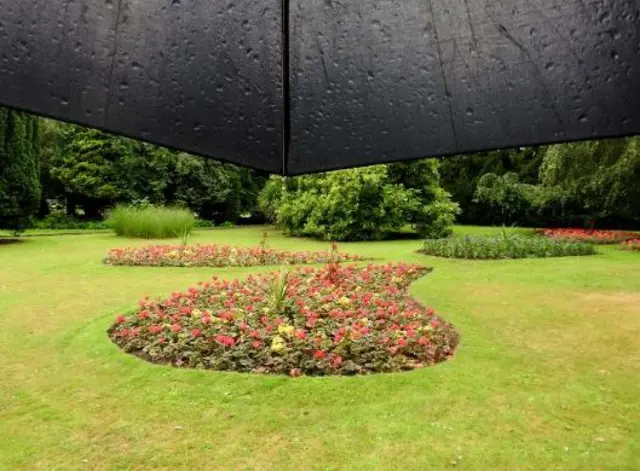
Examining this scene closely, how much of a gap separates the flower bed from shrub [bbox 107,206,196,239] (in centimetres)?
1164

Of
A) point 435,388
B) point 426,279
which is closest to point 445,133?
point 435,388

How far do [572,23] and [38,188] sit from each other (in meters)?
17.4

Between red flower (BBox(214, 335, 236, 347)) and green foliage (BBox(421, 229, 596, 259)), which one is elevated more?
green foliage (BBox(421, 229, 596, 259))

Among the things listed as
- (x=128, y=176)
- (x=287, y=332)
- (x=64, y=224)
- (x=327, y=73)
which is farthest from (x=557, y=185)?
(x=64, y=224)

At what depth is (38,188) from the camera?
53.0 ft

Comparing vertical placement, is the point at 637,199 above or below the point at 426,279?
above

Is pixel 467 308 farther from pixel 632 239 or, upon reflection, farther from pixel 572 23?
pixel 632 239

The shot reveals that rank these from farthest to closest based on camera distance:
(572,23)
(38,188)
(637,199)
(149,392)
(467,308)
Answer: (38,188) → (637,199) → (467,308) → (149,392) → (572,23)

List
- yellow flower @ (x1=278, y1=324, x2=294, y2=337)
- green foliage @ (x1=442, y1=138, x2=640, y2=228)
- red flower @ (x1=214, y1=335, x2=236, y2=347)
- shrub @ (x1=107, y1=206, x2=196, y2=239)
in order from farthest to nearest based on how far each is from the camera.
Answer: shrub @ (x1=107, y1=206, x2=196, y2=239), green foliage @ (x1=442, y1=138, x2=640, y2=228), yellow flower @ (x1=278, y1=324, x2=294, y2=337), red flower @ (x1=214, y1=335, x2=236, y2=347)

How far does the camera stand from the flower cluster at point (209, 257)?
1107 cm

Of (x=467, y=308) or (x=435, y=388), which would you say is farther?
(x=467, y=308)

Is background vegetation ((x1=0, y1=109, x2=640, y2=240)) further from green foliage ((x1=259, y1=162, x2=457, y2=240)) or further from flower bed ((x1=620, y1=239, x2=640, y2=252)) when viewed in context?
flower bed ((x1=620, y1=239, x2=640, y2=252))

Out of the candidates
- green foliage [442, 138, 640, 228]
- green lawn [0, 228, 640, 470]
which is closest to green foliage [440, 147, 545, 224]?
green foliage [442, 138, 640, 228]

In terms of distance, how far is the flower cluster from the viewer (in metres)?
11.1
